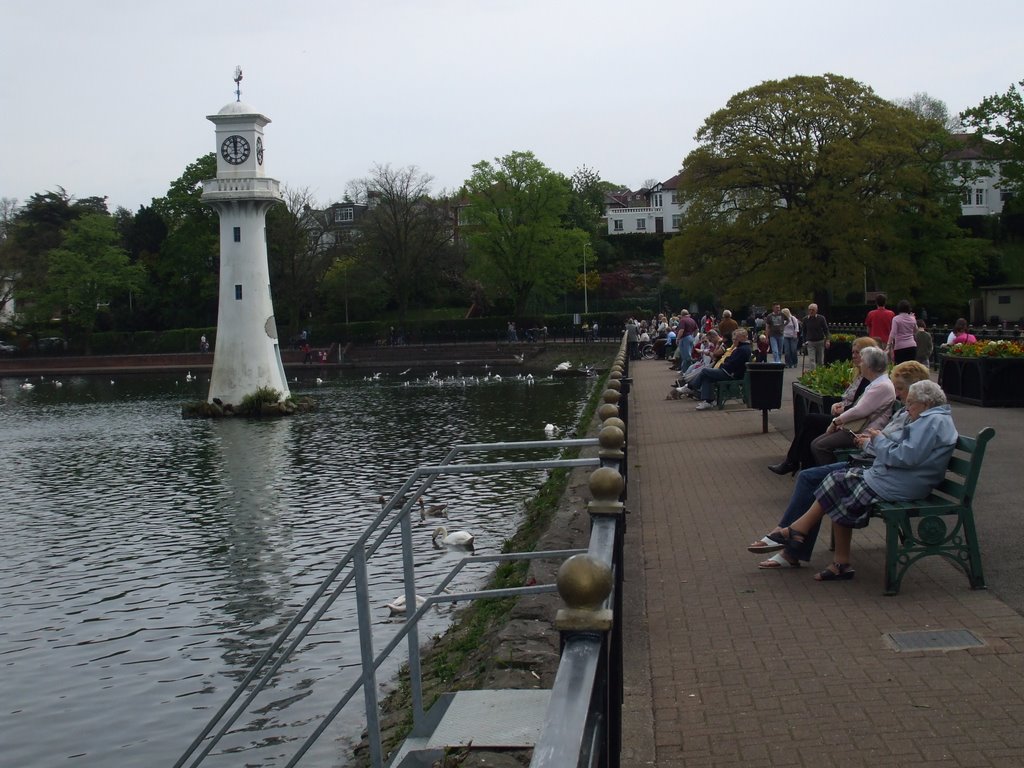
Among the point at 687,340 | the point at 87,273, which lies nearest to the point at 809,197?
the point at 687,340

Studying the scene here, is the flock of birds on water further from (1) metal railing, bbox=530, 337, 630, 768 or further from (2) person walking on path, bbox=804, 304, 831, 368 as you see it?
(1) metal railing, bbox=530, 337, 630, 768

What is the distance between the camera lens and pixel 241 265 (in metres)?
42.4

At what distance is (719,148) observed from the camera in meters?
56.9

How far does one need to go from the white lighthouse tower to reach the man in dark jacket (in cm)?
2428

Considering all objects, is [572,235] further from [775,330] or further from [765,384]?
[765,384]

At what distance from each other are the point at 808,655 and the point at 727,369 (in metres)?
15.1

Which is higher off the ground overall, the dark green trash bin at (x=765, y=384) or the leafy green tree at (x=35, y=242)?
the leafy green tree at (x=35, y=242)

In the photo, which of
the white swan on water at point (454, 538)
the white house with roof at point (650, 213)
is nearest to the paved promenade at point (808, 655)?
the white swan on water at point (454, 538)

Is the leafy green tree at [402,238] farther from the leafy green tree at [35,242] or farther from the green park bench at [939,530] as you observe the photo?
the green park bench at [939,530]

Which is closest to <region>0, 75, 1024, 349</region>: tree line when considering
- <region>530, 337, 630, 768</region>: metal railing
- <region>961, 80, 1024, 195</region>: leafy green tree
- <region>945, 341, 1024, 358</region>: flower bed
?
<region>961, 80, 1024, 195</region>: leafy green tree

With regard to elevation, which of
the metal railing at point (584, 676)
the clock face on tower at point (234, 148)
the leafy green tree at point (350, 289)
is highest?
the clock face on tower at point (234, 148)

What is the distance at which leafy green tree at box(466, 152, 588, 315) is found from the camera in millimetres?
79875

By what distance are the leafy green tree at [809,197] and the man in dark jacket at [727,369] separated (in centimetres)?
3315

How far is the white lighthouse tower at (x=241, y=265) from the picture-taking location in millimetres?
42344
